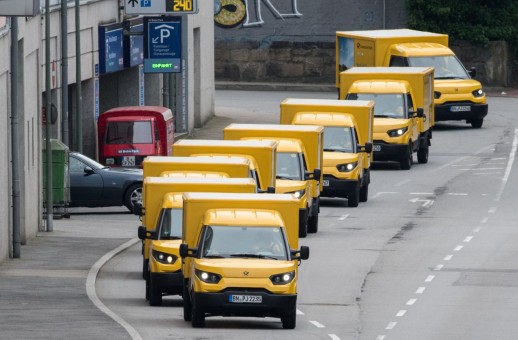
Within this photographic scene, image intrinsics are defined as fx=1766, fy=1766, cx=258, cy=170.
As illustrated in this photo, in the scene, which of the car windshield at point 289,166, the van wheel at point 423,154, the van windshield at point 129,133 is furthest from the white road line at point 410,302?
the van wheel at point 423,154

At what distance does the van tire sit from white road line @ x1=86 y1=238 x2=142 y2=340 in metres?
6.63

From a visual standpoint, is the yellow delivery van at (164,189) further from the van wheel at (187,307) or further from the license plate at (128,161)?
the license plate at (128,161)

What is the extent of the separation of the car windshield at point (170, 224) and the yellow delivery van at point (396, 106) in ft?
67.6

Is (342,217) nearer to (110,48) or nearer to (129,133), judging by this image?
(129,133)

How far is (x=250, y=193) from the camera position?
88.2ft

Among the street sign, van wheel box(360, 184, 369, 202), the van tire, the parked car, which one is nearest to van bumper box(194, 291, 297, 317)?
the van tire

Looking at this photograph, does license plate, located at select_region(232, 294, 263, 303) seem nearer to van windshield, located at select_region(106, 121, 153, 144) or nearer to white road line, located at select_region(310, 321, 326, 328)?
white road line, located at select_region(310, 321, 326, 328)

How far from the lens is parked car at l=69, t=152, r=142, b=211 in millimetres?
41188

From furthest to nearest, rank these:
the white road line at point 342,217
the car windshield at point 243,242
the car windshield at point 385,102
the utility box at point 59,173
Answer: the car windshield at point 385,102, the utility box at point 59,173, the white road line at point 342,217, the car windshield at point 243,242

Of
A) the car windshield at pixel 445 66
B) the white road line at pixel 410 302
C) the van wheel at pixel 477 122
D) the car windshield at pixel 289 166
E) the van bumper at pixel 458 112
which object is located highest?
the car windshield at pixel 445 66

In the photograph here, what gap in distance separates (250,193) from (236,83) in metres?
46.9

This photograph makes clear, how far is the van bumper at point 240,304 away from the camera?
2353 cm

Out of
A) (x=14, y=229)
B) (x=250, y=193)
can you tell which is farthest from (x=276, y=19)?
(x=250, y=193)

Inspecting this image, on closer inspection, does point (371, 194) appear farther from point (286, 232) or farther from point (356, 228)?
point (286, 232)
